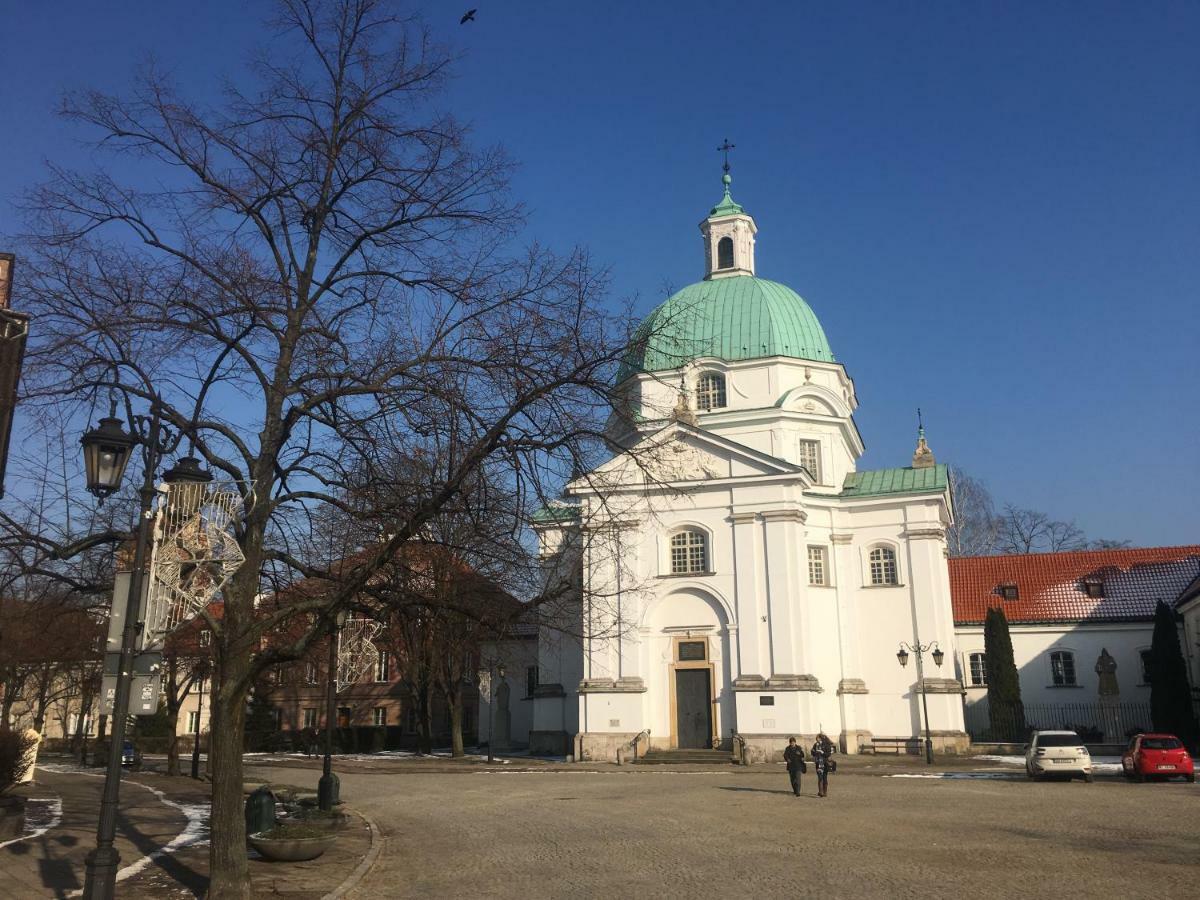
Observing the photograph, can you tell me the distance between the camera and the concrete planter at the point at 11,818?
640 inches

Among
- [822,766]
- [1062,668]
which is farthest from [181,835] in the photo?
[1062,668]

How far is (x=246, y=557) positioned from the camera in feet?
39.4

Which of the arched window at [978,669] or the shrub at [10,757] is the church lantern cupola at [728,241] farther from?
the shrub at [10,757]

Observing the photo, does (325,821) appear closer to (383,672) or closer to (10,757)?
(10,757)

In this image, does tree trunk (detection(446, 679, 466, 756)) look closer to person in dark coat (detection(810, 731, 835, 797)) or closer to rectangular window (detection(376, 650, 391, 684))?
rectangular window (detection(376, 650, 391, 684))

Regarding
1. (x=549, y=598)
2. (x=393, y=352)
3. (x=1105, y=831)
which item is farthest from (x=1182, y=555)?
(x=393, y=352)

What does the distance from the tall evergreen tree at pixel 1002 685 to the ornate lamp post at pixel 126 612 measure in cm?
3820

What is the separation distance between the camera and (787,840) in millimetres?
15523

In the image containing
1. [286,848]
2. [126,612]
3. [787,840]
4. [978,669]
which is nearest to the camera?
[126,612]

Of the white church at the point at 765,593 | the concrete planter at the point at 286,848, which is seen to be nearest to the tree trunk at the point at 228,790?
the concrete planter at the point at 286,848

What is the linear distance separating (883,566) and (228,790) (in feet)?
106

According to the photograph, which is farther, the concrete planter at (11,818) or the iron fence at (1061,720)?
the iron fence at (1061,720)

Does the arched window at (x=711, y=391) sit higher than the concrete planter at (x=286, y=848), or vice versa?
the arched window at (x=711, y=391)

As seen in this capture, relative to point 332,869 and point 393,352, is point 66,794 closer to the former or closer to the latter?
point 332,869
